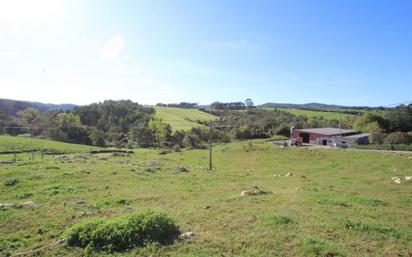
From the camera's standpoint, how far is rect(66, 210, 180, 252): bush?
1000cm

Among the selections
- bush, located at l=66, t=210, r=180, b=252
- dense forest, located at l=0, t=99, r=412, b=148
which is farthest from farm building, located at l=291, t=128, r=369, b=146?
bush, located at l=66, t=210, r=180, b=252

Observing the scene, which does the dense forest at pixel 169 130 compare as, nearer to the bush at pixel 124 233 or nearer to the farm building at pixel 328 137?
the farm building at pixel 328 137

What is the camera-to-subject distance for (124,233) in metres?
10.3

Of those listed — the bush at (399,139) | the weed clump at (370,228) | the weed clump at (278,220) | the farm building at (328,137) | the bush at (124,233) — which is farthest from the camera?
the farm building at (328,137)

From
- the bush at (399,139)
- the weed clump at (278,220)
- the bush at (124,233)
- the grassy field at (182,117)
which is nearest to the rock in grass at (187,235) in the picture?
the bush at (124,233)

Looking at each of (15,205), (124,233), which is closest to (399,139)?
(124,233)

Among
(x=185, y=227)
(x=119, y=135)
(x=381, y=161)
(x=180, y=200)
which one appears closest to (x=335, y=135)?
(x=381, y=161)

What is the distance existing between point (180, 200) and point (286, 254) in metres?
9.54

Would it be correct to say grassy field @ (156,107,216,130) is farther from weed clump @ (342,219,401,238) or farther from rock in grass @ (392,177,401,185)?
weed clump @ (342,219,401,238)

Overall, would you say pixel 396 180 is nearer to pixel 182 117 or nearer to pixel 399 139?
pixel 399 139

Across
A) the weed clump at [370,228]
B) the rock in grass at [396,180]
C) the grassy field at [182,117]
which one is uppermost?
the grassy field at [182,117]

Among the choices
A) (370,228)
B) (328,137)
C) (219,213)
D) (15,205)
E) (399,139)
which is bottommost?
(15,205)

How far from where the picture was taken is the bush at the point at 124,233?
10.0 m

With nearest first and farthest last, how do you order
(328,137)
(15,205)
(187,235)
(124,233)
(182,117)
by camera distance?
(124,233), (187,235), (15,205), (328,137), (182,117)
